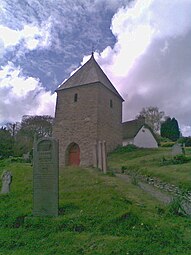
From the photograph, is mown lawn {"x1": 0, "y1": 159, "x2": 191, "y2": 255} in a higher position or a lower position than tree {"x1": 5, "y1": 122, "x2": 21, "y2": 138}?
lower

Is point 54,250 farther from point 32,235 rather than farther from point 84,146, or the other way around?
point 84,146

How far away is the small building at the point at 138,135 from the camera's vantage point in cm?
3594

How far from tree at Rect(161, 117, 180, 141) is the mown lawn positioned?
49.5 m

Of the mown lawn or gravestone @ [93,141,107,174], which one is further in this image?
gravestone @ [93,141,107,174]

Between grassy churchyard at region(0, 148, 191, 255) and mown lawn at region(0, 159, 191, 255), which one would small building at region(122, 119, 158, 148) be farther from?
mown lawn at region(0, 159, 191, 255)

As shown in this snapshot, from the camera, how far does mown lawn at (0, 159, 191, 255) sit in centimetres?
427

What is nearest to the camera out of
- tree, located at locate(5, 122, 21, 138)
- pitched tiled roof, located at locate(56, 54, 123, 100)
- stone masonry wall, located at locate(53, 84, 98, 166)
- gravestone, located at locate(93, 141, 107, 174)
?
gravestone, located at locate(93, 141, 107, 174)

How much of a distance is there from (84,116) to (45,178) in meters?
18.8

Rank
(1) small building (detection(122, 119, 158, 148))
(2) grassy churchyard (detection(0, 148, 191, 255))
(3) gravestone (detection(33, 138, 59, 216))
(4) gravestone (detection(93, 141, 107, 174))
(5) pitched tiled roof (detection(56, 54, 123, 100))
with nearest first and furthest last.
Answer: (2) grassy churchyard (detection(0, 148, 191, 255))
(3) gravestone (detection(33, 138, 59, 216))
(4) gravestone (detection(93, 141, 107, 174))
(5) pitched tiled roof (detection(56, 54, 123, 100))
(1) small building (detection(122, 119, 158, 148))

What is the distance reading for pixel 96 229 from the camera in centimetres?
509

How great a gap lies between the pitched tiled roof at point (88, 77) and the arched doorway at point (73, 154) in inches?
251

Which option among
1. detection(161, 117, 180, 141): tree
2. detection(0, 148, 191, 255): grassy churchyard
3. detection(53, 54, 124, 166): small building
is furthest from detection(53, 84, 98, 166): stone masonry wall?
detection(161, 117, 180, 141): tree

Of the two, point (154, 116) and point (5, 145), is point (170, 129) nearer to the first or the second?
point (154, 116)

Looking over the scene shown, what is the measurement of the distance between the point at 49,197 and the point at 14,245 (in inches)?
64.2
